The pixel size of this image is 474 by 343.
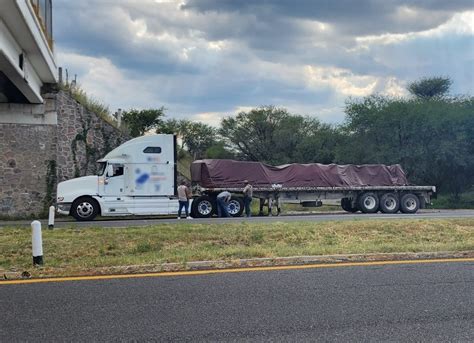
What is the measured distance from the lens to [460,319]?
505 centimetres

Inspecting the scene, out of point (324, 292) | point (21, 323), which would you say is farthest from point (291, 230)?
point (21, 323)

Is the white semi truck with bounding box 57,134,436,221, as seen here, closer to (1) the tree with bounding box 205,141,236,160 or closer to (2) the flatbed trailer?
(2) the flatbed trailer

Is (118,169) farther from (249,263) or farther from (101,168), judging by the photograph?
(249,263)

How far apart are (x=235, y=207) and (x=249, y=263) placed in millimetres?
15180

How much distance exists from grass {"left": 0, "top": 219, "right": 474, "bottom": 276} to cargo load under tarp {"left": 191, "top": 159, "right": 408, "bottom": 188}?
38.2 feet

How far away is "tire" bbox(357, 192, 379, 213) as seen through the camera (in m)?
26.2

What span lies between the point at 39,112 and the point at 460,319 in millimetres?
22593

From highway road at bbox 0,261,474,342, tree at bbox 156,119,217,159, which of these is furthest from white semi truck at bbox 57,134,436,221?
tree at bbox 156,119,217,159

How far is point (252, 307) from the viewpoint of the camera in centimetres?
546

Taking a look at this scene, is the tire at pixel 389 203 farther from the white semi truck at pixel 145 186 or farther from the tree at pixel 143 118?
the tree at pixel 143 118

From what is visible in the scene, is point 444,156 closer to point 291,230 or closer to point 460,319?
point 291,230

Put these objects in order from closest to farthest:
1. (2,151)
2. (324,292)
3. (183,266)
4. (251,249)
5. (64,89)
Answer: (324,292)
(183,266)
(251,249)
(2,151)
(64,89)

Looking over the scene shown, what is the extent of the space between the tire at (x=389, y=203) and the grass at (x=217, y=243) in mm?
13703

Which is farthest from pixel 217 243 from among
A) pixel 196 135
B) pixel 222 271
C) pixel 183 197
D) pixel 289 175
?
pixel 196 135
